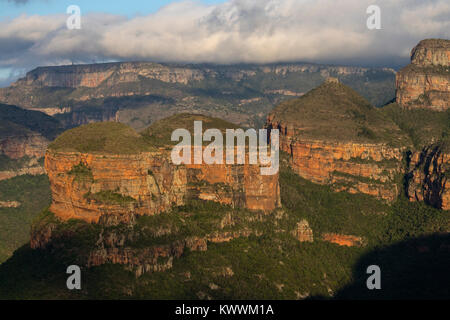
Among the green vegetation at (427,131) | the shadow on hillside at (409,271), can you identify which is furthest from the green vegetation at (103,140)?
the green vegetation at (427,131)

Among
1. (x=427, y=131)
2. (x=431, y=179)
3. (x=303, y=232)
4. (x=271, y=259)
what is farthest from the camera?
(x=427, y=131)

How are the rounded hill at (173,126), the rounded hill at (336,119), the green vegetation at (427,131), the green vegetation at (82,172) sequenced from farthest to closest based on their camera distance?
the green vegetation at (427,131), the rounded hill at (336,119), the rounded hill at (173,126), the green vegetation at (82,172)

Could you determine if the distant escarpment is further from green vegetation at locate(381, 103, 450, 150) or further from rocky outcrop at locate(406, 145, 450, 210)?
green vegetation at locate(381, 103, 450, 150)

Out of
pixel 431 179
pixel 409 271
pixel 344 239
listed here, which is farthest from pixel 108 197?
pixel 431 179

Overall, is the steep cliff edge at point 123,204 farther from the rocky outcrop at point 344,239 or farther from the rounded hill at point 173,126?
the rocky outcrop at point 344,239

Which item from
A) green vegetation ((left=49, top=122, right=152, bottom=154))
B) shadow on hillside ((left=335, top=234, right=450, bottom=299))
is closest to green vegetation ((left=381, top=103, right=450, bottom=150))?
shadow on hillside ((left=335, top=234, right=450, bottom=299))

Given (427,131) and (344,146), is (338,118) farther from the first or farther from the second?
(427,131)
